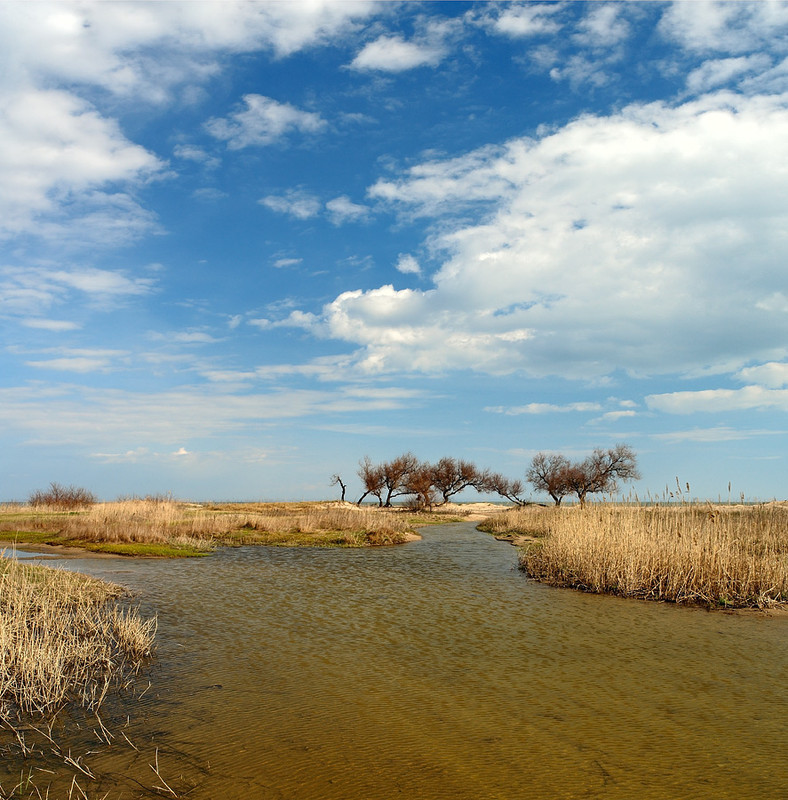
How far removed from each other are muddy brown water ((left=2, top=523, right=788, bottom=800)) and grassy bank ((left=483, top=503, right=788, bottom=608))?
1086mm

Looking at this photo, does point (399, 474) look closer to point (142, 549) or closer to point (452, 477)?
point (452, 477)

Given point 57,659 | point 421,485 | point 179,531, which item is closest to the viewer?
point 57,659

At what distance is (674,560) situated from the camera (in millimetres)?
15383

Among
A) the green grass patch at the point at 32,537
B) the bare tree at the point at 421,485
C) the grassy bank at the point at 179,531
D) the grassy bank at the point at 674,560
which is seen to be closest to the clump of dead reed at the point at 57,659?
the grassy bank at the point at 674,560

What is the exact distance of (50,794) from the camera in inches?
208

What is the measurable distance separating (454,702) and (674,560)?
10.2m

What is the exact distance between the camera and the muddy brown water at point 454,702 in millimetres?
5766

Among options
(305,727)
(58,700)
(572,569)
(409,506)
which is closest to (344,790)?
(305,727)

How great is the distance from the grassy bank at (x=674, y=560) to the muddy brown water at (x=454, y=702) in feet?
3.56

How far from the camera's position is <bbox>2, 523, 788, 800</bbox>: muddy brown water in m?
5.77

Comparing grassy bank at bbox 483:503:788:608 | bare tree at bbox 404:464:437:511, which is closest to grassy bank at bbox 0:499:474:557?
grassy bank at bbox 483:503:788:608

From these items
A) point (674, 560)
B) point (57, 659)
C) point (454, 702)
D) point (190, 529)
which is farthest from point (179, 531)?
point (454, 702)

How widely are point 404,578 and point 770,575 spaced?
1082cm

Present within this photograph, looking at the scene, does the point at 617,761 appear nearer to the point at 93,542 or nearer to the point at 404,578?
the point at 404,578
